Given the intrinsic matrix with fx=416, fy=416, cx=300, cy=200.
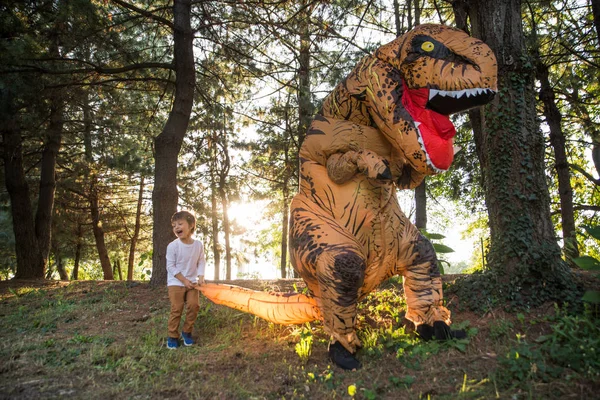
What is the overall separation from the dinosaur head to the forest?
4.59ft

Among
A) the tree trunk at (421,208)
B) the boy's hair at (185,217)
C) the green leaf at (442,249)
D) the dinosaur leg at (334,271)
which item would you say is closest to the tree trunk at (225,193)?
the tree trunk at (421,208)

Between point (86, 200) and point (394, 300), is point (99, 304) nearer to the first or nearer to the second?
point (394, 300)

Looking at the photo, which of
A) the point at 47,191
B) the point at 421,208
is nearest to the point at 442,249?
the point at 421,208

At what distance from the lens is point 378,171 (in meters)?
2.81

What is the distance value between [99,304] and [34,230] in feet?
16.8

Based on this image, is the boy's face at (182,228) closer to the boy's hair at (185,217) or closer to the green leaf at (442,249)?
the boy's hair at (185,217)

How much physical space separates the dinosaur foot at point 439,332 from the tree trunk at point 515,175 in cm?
90

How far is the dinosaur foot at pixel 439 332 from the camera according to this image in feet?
10.2

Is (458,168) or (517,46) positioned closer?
(517,46)

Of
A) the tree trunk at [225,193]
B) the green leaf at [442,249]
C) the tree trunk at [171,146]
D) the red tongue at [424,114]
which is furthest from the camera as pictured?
the tree trunk at [225,193]

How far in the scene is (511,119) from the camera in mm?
4000

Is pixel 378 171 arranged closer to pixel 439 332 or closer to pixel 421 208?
pixel 439 332

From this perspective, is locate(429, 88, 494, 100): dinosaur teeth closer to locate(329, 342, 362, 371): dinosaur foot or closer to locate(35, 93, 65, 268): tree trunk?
locate(329, 342, 362, 371): dinosaur foot

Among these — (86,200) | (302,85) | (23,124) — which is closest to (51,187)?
(23,124)
